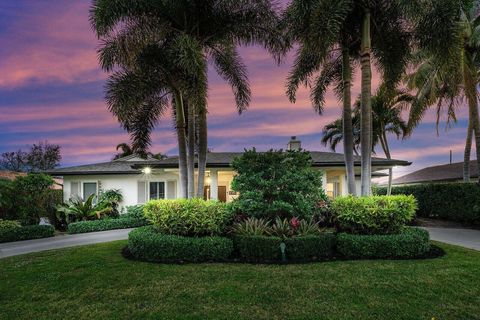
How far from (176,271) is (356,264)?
149 inches

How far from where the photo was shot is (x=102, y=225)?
13234 millimetres

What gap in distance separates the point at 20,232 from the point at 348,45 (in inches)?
549

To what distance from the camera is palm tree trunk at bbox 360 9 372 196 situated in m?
9.49

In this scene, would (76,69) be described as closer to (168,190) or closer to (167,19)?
(167,19)

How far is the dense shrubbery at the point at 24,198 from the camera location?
12.8m

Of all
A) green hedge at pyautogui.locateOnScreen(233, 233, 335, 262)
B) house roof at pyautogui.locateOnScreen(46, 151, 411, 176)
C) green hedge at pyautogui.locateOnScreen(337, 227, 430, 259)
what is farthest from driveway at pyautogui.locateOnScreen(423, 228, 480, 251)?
green hedge at pyautogui.locateOnScreen(233, 233, 335, 262)

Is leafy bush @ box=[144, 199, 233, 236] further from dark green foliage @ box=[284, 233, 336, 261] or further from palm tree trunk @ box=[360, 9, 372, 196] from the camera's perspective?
palm tree trunk @ box=[360, 9, 372, 196]

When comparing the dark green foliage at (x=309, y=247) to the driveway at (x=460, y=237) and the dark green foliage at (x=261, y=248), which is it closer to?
the dark green foliage at (x=261, y=248)

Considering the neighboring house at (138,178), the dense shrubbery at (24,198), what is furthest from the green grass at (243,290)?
the neighboring house at (138,178)

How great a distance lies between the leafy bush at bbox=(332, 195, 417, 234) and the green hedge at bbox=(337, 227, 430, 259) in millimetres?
353

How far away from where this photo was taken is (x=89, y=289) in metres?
5.33

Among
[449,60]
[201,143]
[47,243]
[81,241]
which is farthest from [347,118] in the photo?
[47,243]

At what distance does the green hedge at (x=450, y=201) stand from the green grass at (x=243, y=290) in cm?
717

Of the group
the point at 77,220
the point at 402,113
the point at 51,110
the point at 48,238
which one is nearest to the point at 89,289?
the point at 48,238
